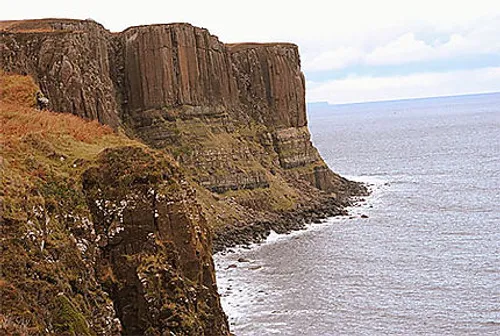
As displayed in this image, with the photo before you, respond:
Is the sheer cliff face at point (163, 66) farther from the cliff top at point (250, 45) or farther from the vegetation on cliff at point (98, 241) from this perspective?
the vegetation on cliff at point (98, 241)

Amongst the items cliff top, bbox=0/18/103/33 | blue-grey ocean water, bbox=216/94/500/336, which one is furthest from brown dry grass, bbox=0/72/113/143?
cliff top, bbox=0/18/103/33

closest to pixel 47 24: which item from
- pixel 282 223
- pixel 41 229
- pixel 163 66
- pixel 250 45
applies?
pixel 163 66

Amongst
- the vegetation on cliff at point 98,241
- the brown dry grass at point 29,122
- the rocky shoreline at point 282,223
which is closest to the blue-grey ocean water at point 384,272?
the rocky shoreline at point 282,223

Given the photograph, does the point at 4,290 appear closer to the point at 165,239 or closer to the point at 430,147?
the point at 165,239

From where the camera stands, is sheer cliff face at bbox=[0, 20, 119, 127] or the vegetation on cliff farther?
sheer cliff face at bbox=[0, 20, 119, 127]

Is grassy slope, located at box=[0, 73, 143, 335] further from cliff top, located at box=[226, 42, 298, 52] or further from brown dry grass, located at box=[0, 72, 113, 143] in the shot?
cliff top, located at box=[226, 42, 298, 52]

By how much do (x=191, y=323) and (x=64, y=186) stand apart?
196 inches

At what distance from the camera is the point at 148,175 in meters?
21.3

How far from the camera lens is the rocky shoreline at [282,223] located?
65.7 metres

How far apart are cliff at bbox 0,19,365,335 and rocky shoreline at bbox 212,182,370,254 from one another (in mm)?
225

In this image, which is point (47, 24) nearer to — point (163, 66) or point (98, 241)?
point (163, 66)

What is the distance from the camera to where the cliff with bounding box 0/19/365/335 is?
17.9 meters

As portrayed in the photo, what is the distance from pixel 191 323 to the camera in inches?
808

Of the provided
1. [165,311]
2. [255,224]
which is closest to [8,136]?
[165,311]
